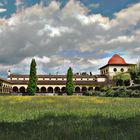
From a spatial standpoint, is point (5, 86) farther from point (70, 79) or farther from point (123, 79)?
point (123, 79)

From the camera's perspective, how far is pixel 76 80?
136 meters

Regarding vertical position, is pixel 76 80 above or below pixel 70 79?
above

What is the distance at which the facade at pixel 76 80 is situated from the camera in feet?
418

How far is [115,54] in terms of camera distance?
149250 millimetres

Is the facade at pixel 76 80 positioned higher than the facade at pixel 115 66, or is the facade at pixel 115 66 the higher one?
the facade at pixel 115 66

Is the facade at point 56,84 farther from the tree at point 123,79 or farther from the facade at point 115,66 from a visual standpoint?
the tree at point 123,79

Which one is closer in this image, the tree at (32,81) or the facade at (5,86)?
the tree at (32,81)

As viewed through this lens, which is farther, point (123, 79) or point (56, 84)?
point (56, 84)

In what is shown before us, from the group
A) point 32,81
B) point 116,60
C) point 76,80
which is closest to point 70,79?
point 32,81

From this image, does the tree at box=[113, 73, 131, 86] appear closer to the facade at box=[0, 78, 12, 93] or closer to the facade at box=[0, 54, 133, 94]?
the facade at box=[0, 54, 133, 94]

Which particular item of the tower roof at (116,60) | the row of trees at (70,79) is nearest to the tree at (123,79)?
the row of trees at (70,79)

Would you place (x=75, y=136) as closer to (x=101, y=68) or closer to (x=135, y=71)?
(x=135, y=71)

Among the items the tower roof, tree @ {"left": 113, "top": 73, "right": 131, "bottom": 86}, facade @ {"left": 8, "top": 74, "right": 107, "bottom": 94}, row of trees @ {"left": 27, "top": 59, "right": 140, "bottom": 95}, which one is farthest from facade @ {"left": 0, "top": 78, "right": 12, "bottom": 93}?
the tower roof

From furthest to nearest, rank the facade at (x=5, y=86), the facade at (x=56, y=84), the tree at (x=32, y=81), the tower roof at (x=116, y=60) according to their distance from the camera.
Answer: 1. the tower roof at (x=116, y=60)
2. the facade at (x=56, y=84)
3. the facade at (x=5, y=86)
4. the tree at (x=32, y=81)
